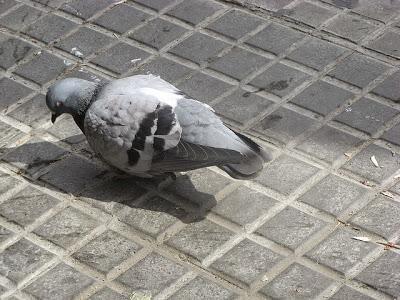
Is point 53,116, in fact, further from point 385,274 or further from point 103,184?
point 385,274

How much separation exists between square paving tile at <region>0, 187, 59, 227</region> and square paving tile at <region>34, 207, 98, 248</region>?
11 centimetres

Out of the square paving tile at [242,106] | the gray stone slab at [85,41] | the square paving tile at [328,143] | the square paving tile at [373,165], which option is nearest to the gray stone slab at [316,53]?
the square paving tile at [242,106]

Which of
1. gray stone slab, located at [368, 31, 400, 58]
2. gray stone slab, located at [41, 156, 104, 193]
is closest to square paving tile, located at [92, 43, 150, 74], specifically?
gray stone slab, located at [41, 156, 104, 193]

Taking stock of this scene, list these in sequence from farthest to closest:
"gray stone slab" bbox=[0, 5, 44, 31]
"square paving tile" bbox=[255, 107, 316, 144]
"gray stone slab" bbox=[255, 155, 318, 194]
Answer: "gray stone slab" bbox=[0, 5, 44, 31]
"square paving tile" bbox=[255, 107, 316, 144]
"gray stone slab" bbox=[255, 155, 318, 194]

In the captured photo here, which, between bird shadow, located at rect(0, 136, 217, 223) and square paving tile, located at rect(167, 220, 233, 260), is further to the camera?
bird shadow, located at rect(0, 136, 217, 223)

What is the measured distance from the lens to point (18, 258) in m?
6.10

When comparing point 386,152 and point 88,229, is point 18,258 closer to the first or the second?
point 88,229

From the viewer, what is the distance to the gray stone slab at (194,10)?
8251mm

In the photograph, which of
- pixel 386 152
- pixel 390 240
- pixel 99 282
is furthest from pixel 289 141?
pixel 99 282

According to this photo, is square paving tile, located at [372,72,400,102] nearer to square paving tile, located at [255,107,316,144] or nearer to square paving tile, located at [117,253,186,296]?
square paving tile, located at [255,107,316,144]

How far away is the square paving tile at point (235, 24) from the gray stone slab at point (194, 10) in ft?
0.42

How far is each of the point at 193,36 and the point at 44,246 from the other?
2552 mm

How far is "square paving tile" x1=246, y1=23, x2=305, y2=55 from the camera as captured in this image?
7.86 meters

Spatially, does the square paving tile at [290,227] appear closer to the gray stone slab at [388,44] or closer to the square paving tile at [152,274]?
the square paving tile at [152,274]
